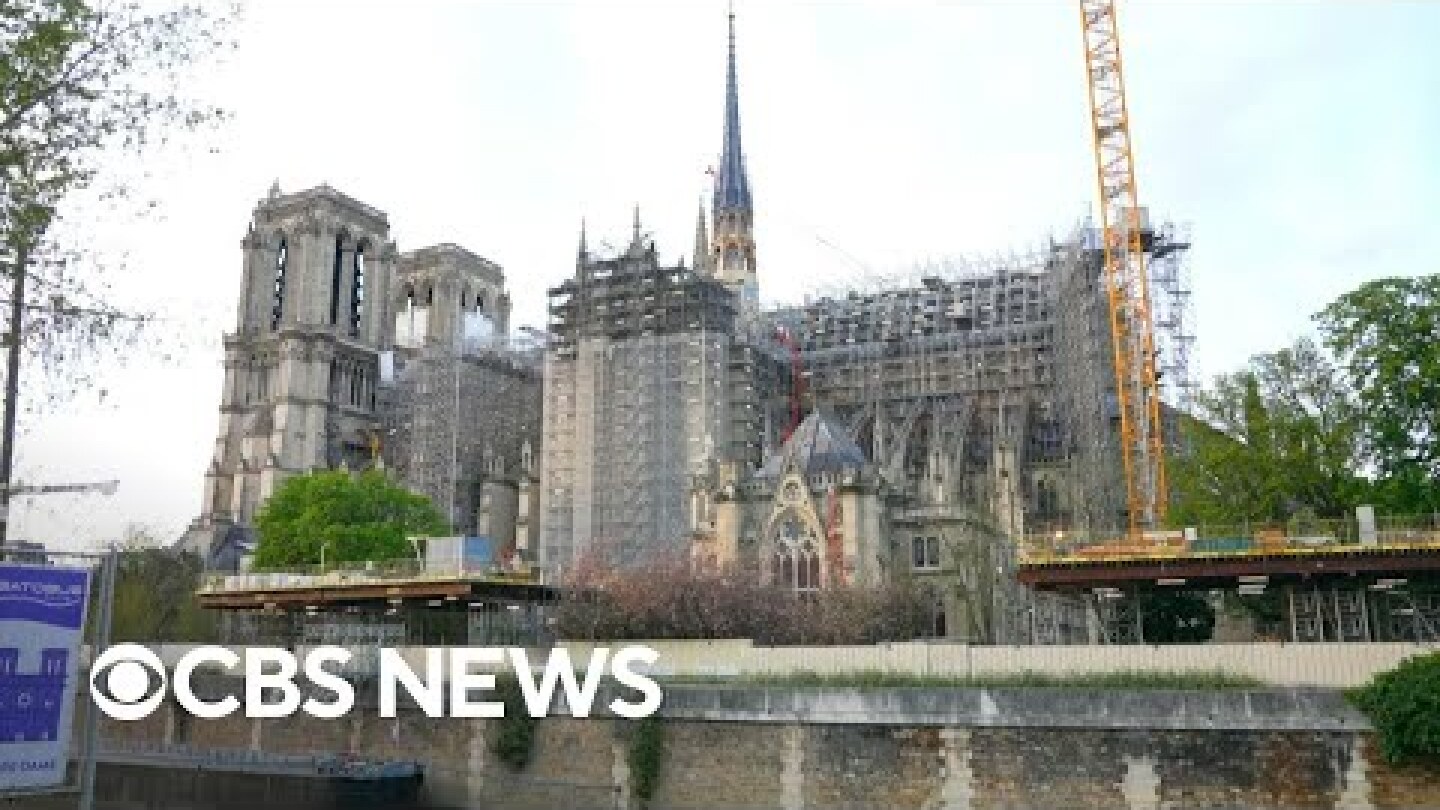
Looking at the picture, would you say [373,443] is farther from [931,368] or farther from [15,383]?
[15,383]

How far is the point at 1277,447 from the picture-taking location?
36.1 metres

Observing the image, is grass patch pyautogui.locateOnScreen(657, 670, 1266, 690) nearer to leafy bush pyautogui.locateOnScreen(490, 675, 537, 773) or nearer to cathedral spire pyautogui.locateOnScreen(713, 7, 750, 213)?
leafy bush pyautogui.locateOnScreen(490, 675, 537, 773)

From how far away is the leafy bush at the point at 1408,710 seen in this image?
18.7 meters

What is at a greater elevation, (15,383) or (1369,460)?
(1369,460)

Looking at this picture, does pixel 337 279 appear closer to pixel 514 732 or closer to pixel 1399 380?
pixel 514 732

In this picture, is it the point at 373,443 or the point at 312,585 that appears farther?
the point at 373,443

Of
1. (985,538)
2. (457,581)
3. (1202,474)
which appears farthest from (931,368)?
(457,581)

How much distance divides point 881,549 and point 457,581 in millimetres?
16866

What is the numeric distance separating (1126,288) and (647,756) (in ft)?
116

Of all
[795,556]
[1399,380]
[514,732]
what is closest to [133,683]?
[514,732]

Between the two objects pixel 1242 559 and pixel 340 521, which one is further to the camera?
pixel 340 521

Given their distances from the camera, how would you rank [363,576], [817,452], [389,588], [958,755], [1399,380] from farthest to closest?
[817,452] → [363,576] → [389,588] → [1399,380] → [958,755]

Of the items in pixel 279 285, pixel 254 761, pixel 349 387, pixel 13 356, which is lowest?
pixel 254 761

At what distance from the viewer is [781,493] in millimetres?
46094
